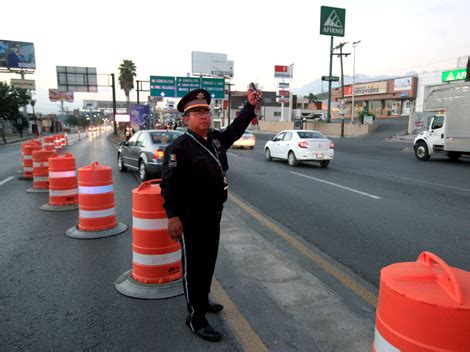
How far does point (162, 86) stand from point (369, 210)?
36389 millimetres

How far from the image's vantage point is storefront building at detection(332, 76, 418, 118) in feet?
192

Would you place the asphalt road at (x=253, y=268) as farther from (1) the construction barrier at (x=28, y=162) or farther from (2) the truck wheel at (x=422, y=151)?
(2) the truck wheel at (x=422, y=151)

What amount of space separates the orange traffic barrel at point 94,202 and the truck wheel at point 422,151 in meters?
16.4

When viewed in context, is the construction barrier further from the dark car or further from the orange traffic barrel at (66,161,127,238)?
the orange traffic barrel at (66,161,127,238)

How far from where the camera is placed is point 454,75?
49.1 m

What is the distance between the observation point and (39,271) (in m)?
4.46


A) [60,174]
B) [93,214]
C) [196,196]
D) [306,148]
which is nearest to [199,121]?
[196,196]

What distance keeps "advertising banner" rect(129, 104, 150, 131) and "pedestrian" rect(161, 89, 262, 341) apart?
123 feet

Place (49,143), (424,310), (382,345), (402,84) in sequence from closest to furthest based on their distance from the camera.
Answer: (424,310), (382,345), (49,143), (402,84)

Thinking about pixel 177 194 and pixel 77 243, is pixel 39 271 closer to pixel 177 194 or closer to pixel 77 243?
pixel 77 243

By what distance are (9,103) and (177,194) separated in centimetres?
5028

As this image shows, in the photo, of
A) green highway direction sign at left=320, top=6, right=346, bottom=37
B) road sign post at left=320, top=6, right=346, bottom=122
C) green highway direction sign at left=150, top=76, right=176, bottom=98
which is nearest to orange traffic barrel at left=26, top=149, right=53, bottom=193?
green highway direction sign at left=150, top=76, right=176, bottom=98

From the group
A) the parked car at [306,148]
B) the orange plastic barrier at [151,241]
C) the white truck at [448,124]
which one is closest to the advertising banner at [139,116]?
the parked car at [306,148]

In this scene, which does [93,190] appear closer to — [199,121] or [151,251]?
[151,251]
